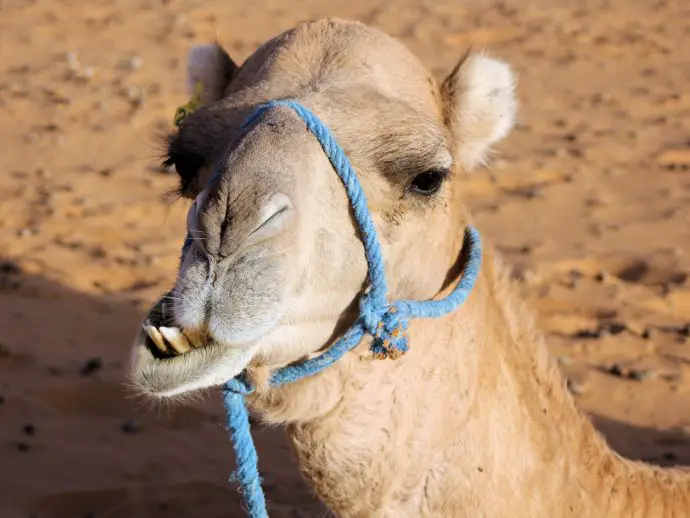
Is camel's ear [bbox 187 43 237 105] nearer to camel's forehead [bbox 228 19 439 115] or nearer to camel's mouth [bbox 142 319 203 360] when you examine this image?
camel's forehead [bbox 228 19 439 115]

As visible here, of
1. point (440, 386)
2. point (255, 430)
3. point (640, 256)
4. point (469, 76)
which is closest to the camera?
point (440, 386)

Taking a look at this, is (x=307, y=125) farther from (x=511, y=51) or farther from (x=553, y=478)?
(x=511, y=51)

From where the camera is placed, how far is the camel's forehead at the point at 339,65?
2531 millimetres

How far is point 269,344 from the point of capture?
2.13 m

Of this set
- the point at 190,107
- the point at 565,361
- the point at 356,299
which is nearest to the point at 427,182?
the point at 356,299

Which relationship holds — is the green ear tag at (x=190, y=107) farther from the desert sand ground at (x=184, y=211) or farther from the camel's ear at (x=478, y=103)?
the camel's ear at (x=478, y=103)

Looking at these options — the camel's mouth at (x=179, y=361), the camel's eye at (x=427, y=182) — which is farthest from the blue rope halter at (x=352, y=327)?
the camel's mouth at (x=179, y=361)

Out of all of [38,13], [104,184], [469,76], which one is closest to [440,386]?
[469,76]

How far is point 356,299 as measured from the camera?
238 cm

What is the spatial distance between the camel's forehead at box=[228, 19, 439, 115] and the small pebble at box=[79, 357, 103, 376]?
275 cm

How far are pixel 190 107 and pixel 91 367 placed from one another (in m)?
2.65

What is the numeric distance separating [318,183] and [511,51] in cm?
924

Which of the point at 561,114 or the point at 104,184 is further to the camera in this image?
the point at 561,114

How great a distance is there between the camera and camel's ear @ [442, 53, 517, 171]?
2748mm
